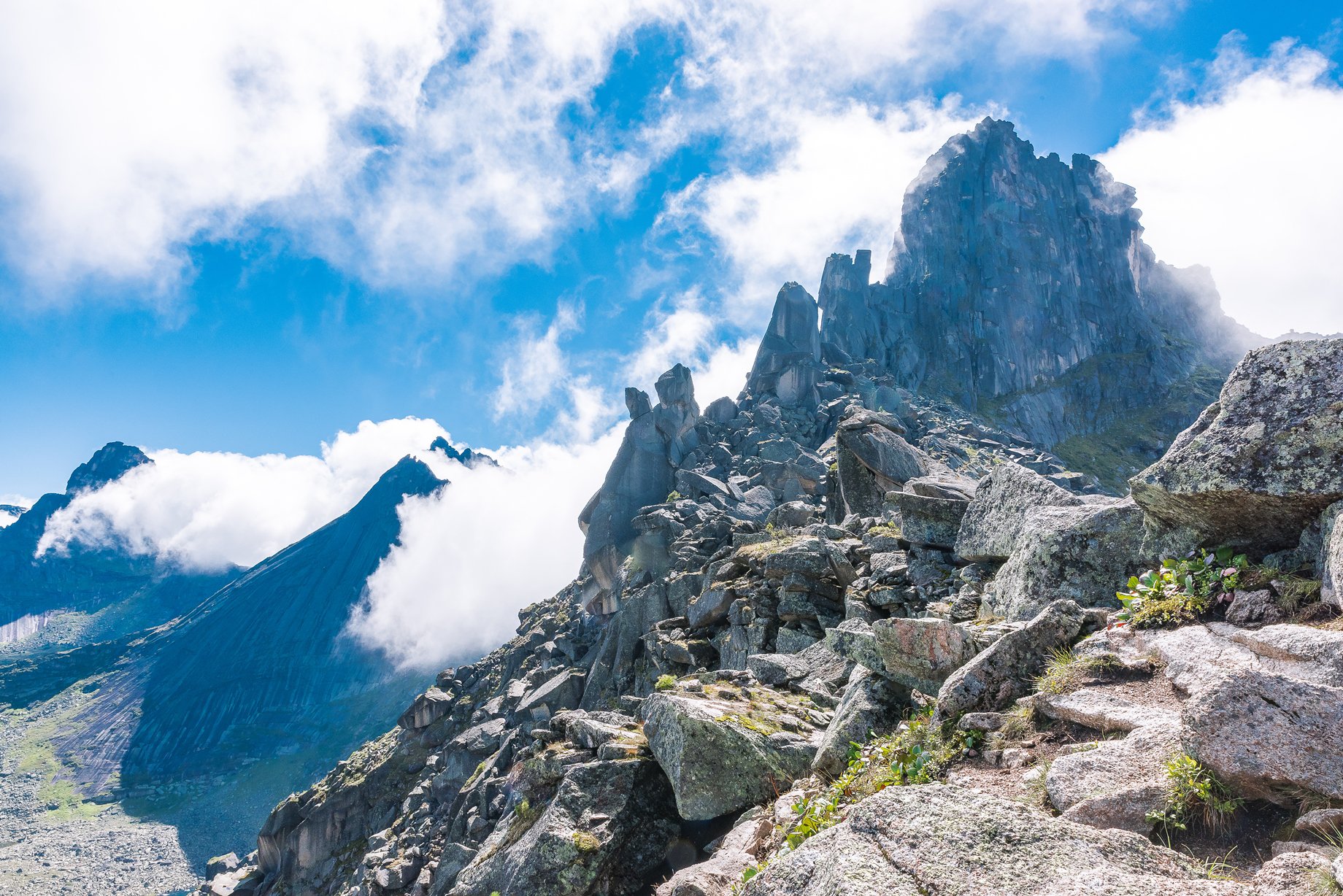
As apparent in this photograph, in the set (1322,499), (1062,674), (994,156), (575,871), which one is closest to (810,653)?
(575,871)

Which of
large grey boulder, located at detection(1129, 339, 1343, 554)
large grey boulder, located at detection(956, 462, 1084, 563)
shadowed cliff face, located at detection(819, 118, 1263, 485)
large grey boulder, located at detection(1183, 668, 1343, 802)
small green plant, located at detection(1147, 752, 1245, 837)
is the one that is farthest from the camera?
shadowed cliff face, located at detection(819, 118, 1263, 485)

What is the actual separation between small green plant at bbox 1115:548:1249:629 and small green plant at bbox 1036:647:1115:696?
93cm

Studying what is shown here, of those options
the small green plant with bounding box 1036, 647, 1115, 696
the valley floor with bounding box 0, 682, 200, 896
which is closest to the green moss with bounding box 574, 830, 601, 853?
the small green plant with bounding box 1036, 647, 1115, 696

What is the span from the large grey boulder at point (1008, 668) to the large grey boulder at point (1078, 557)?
1.72 m

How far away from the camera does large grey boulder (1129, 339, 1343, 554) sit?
7004 millimetres

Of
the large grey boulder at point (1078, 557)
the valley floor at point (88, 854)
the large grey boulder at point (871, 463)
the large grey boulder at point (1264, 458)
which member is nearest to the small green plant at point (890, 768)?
the large grey boulder at point (1078, 557)

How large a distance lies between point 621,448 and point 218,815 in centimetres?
19159

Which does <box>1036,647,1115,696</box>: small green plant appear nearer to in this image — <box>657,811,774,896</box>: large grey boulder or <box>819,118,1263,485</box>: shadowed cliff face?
<box>657,811,774,896</box>: large grey boulder

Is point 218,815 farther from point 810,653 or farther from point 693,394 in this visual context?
point 810,653

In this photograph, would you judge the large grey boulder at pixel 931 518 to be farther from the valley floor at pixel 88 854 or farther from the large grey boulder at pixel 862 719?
the valley floor at pixel 88 854

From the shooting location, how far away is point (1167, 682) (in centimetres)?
627

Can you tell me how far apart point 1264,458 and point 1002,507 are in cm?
524

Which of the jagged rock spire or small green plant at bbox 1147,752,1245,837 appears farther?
the jagged rock spire

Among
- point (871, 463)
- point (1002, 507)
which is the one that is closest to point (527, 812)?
point (1002, 507)
